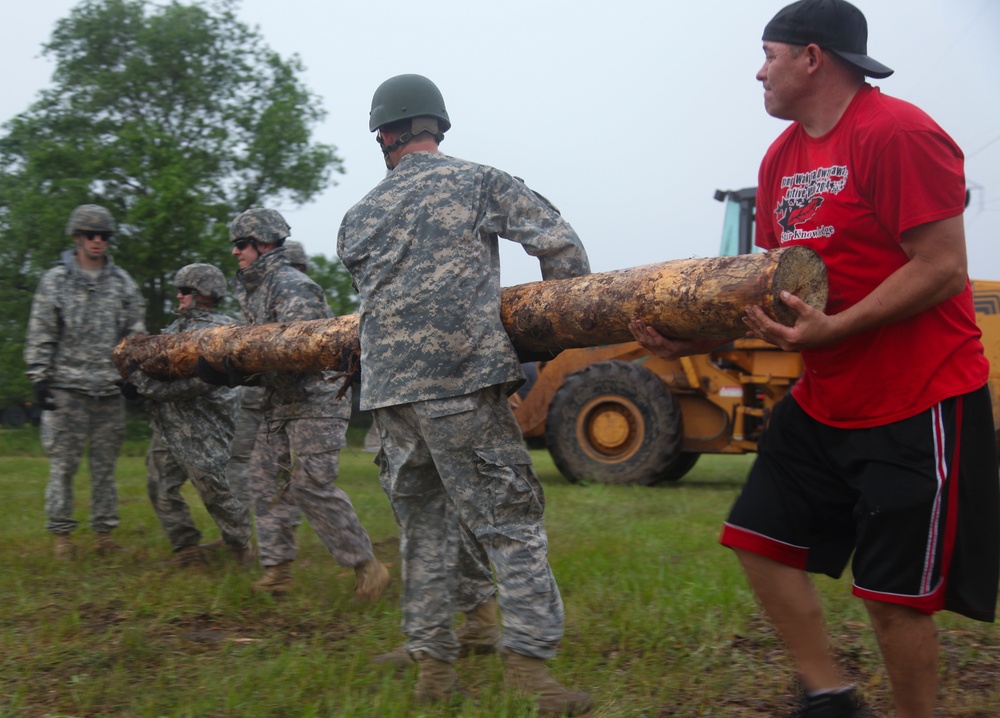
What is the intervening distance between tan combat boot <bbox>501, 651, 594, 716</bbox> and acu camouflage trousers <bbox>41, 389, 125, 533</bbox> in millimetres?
4214

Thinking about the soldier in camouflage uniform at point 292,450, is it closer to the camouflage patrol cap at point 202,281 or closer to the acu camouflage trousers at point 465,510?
the camouflage patrol cap at point 202,281

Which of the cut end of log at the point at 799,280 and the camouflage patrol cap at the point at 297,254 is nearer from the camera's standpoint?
the cut end of log at the point at 799,280

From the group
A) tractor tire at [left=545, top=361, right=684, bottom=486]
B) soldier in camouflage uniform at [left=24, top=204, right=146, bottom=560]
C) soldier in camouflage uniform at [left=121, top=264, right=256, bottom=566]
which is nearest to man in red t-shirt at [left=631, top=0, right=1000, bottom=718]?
soldier in camouflage uniform at [left=121, top=264, right=256, bottom=566]

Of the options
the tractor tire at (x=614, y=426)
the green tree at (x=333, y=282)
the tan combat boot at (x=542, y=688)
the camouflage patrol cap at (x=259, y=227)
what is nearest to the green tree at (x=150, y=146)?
the green tree at (x=333, y=282)

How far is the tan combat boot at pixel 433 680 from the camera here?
3771 millimetres

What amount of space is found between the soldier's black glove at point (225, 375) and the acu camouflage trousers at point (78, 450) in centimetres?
167

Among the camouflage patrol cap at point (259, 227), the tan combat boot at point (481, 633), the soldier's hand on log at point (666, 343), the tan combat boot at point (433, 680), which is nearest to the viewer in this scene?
the soldier's hand on log at point (666, 343)

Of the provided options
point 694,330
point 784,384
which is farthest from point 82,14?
point 694,330

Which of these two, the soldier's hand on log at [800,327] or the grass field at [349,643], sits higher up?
the soldier's hand on log at [800,327]

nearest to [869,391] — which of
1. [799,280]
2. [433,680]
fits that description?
[799,280]

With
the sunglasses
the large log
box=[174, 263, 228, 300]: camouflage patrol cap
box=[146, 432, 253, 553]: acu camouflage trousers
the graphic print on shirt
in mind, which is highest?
the sunglasses

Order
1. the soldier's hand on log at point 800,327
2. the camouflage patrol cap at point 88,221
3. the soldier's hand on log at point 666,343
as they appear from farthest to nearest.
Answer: the camouflage patrol cap at point 88,221, the soldier's hand on log at point 666,343, the soldier's hand on log at point 800,327

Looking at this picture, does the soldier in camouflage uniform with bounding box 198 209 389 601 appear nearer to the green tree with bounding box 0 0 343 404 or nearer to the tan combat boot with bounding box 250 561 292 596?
the tan combat boot with bounding box 250 561 292 596

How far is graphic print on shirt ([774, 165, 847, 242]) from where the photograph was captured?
297cm
